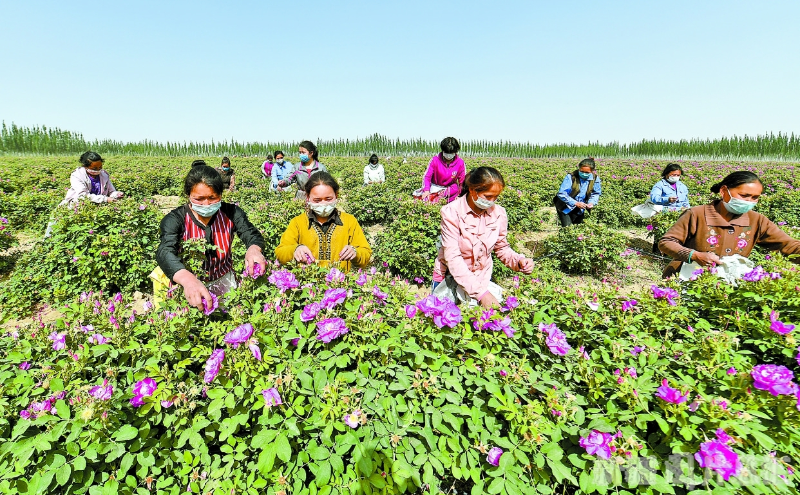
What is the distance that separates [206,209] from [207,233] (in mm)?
165

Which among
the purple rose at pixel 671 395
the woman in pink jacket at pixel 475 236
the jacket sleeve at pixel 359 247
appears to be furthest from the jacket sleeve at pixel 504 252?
the purple rose at pixel 671 395

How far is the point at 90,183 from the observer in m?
4.70

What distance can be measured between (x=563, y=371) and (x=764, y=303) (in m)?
1.19

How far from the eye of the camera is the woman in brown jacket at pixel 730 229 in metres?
2.83

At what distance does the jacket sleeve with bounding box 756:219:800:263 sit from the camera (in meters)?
2.85

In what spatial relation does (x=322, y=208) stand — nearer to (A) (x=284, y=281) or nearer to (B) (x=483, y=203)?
(A) (x=284, y=281)

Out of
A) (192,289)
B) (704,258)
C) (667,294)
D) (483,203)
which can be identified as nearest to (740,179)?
(704,258)

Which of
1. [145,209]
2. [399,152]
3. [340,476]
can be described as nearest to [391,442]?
[340,476]

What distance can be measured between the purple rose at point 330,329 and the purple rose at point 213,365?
0.35 metres

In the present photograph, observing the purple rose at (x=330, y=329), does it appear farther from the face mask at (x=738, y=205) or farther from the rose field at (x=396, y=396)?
the face mask at (x=738, y=205)

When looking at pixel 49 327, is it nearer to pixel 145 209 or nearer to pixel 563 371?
pixel 563 371

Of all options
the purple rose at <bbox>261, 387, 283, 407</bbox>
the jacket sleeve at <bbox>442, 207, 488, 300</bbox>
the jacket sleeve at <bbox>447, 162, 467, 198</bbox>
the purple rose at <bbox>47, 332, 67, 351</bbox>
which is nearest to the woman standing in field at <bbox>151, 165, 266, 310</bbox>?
the purple rose at <bbox>47, 332, 67, 351</bbox>

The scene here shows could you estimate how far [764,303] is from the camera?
1.76 meters

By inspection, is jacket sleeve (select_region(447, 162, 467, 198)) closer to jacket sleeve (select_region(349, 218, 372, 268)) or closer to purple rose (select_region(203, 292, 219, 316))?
jacket sleeve (select_region(349, 218, 372, 268))
